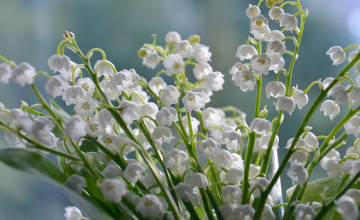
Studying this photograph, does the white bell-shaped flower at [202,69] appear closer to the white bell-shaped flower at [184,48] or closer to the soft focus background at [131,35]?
the white bell-shaped flower at [184,48]

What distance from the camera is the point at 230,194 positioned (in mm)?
561

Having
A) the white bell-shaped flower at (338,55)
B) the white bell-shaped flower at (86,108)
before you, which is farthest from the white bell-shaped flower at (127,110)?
the white bell-shaped flower at (338,55)

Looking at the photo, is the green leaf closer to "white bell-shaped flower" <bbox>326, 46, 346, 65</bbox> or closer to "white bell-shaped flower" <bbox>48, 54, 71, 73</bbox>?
"white bell-shaped flower" <bbox>48, 54, 71, 73</bbox>

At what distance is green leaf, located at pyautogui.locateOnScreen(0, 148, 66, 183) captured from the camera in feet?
1.63

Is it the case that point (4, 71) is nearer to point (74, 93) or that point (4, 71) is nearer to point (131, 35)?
point (74, 93)

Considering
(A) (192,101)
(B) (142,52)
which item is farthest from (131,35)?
(A) (192,101)

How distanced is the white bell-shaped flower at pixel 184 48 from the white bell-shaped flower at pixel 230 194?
0.18 m

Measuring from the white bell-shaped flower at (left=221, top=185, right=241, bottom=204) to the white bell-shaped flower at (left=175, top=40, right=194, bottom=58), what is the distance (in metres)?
0.18

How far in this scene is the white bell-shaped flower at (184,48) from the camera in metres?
0.64

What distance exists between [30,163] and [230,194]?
218 millimetres

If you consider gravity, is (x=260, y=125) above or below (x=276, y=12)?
below

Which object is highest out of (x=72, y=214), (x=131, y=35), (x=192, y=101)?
(x=131, y=35)

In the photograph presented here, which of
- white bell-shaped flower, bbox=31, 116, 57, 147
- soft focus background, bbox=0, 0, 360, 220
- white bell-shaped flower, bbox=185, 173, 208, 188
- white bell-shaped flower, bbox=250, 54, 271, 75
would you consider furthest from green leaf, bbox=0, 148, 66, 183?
Answer: soft focus background, bbox=0, 0, 360, 220

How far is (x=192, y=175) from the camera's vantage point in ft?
1.77
